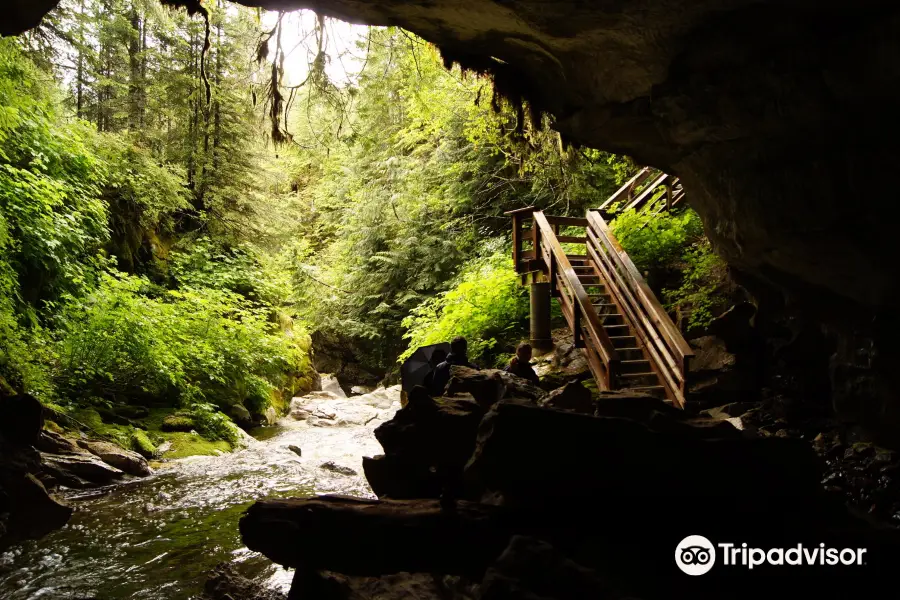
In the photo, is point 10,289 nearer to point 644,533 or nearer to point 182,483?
point 182,483

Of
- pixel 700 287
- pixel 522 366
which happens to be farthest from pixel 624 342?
pixel 522 366

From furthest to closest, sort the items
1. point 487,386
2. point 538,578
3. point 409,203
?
point 409,203
point 487,386
point 538,578

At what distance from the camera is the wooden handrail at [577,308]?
8.28m

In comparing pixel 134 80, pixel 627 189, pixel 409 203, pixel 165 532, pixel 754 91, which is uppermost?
pixel 134 80

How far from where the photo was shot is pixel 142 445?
880cm

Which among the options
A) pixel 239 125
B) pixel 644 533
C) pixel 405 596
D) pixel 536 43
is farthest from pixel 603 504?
pixel 239 125

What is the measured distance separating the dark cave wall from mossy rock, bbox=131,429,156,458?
6.24m

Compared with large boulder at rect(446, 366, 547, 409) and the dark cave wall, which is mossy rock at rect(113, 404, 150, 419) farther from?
the dark cave wall

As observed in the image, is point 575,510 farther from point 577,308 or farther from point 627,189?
point 627,189

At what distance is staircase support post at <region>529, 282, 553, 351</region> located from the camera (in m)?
10.5

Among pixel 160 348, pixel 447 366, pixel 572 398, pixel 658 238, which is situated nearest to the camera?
pixel 572 398

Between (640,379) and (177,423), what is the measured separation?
822 cm

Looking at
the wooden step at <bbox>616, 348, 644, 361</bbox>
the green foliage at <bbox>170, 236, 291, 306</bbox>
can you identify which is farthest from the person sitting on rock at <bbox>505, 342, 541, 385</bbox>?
the green foliage at <bbox>170, 236, 291, 306</bbox>

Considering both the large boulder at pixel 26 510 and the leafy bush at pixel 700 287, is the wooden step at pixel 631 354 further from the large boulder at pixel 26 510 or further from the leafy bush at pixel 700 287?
the large boulder at pixel 26 510
